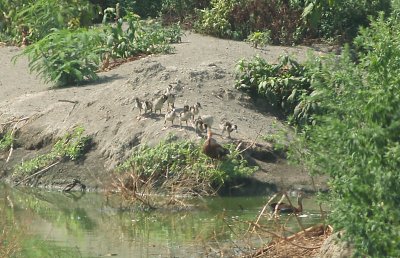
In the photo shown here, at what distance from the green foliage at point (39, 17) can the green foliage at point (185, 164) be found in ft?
23.9

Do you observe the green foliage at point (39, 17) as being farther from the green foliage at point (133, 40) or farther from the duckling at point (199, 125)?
the duckling at point (199, 125)

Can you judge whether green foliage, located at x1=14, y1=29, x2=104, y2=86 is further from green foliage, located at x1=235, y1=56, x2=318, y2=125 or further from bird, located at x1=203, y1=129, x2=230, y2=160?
bird, located at x1=203, y1=129, x2=230, y2=160

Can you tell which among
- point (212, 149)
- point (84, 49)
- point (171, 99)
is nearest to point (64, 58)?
point (84, 49)

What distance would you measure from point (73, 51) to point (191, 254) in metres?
9.19

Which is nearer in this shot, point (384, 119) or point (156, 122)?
point (384, 119)

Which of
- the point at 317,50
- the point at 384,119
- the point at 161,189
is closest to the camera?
the point at 384,119

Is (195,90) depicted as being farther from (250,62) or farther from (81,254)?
(81,254)

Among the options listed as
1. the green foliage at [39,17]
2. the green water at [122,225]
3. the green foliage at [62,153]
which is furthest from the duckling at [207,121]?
the green foliage at [39,17]

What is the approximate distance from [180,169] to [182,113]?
49.8 inches

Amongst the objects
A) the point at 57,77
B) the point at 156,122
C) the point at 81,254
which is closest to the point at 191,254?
the point at 81,254

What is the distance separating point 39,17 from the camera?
78.3 ft

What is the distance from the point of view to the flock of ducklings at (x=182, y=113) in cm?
1725

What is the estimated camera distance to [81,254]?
12.6 metres

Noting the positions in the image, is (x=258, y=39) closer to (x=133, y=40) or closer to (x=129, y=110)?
(x=133, y=40)
